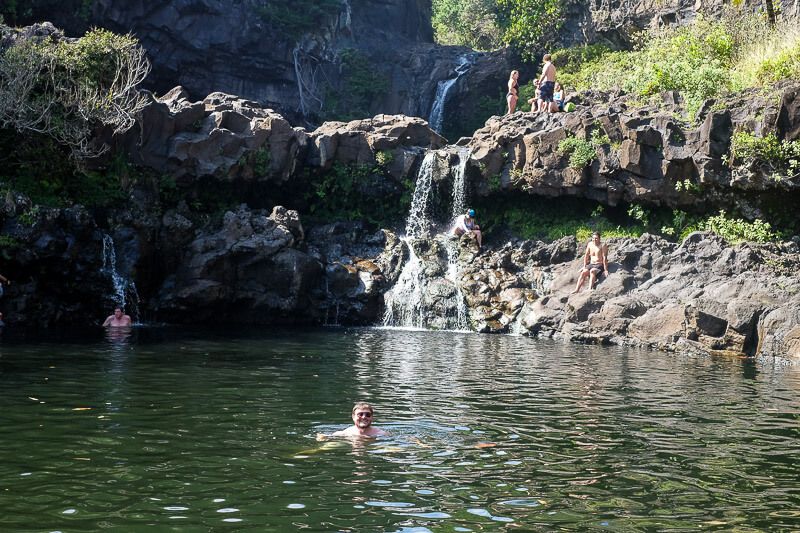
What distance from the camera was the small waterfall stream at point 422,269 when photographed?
26.6m

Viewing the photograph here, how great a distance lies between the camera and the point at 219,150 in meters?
28.2

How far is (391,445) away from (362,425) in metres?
0.39

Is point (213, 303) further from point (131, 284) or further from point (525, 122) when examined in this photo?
point (525, 122)

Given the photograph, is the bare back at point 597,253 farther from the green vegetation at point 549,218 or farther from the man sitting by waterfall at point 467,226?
the man sitting by waterfall at point 467,226

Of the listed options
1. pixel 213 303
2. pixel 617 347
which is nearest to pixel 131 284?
pixel 213 303

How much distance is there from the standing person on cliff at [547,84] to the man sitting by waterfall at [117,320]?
1545 cm

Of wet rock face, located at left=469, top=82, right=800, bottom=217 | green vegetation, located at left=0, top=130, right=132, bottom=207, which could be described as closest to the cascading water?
wet rock face, located at left=469, top=82, right=800, bottom=217

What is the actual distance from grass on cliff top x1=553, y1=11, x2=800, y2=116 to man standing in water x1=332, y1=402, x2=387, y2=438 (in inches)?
782

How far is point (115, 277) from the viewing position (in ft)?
81.5

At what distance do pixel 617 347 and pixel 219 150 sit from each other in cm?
1396

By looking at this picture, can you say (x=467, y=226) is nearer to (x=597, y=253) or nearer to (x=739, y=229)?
(x=597, y=253)

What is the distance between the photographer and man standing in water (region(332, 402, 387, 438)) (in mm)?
9766

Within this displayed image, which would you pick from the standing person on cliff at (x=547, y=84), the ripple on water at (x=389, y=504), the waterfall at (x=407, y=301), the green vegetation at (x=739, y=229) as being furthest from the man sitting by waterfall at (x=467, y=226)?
the ripple on water at (x=389, y=504)

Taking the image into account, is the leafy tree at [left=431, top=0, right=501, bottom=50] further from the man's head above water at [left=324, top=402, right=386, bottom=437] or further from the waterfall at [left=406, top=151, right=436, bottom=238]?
the man's head above water at [left=324, top=402, right=386, bottom=437]
